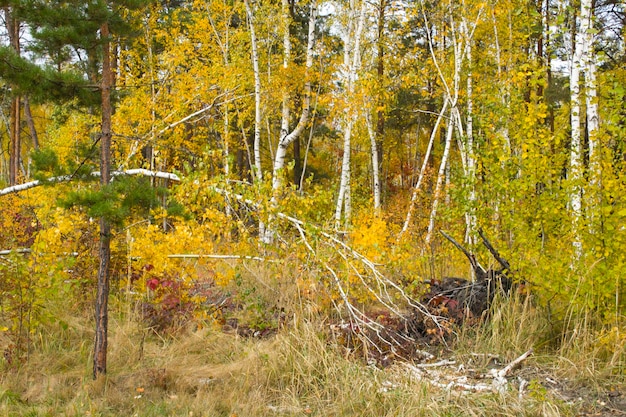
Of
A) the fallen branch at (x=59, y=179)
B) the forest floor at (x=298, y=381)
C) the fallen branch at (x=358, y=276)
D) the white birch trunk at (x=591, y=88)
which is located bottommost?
the forest floor at (x=298, y=381)

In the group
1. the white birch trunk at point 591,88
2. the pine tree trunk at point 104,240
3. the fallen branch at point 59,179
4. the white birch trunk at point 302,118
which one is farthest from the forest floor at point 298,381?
the white birch trunk at point 302,118

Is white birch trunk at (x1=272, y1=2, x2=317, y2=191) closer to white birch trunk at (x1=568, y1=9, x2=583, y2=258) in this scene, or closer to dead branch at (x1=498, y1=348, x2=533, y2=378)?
white birch trunk at (x1=568, y1=9, x2=583, y2=258)

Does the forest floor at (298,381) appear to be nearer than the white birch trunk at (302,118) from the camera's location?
Yes

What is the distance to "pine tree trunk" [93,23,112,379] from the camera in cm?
431

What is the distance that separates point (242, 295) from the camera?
18.9 ft

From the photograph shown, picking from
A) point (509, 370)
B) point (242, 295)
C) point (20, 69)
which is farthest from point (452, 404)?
point (20, 69)

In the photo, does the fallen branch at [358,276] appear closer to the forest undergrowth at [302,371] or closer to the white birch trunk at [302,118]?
the forest undergrowth at [302,371]

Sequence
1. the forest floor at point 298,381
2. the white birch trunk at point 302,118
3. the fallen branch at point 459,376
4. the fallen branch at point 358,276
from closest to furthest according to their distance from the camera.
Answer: the forest floor at point 298,381 < the fallen branch at point 459,376 < the fallen branch at point 358,276 < the white birch trunk at point 302,118

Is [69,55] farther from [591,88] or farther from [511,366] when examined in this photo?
[591,88]

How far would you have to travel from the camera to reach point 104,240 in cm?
429

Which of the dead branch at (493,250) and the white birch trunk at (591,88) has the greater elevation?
the white birch trunk at (591,88)

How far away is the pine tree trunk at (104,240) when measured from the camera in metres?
4.31

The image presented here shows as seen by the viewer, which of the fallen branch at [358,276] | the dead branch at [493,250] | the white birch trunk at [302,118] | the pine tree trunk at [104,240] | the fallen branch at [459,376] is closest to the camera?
the fallen branch at [459,376]

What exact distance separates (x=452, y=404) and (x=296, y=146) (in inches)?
526
